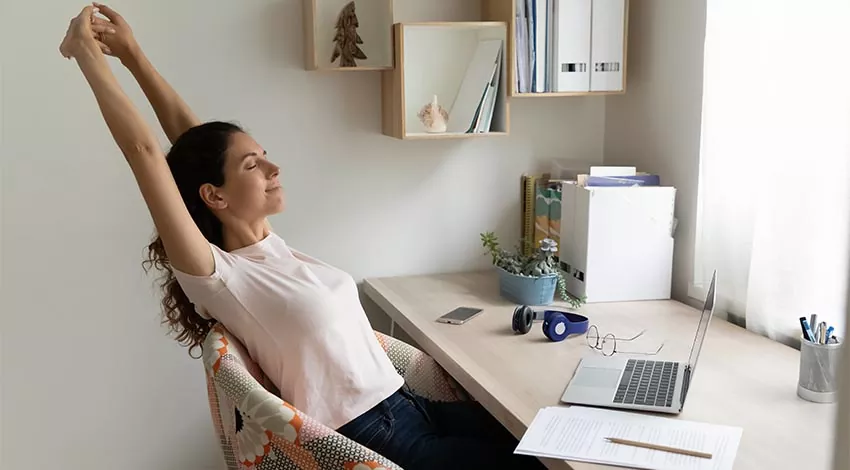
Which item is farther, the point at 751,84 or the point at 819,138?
the point at 751,84

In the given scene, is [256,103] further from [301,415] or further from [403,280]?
[301,415]

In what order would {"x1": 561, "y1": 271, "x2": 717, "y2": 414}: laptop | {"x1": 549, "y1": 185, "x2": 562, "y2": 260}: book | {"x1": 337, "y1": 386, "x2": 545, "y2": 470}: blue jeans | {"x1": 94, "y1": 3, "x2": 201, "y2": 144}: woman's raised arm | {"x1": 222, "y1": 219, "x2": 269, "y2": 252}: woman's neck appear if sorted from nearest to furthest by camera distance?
{"x1": 561, "y1": 271, "x2": 717, "y2": 414}: laptop → {"x1": 337, "y1": 386, "x2": 545, "y2": 470}: blue jeans → {"x1": 222, "y1": 219, "x2": 269, "y2": 252}: woman's neck → {"x1": 94, "y1": 3, "x2": 201, "y2": 144}: woman's raised arm → {"x1": 549, "y1": 185, "x2": 562, "y2": 260}: book

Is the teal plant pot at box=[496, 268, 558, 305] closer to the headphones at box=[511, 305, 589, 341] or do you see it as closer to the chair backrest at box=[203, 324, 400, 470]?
the headphones at box=[511, 305, 589, 341]

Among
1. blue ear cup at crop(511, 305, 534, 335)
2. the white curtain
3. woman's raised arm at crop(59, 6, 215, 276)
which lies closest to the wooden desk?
blue ear cup at crop(511, 305, 534, 335)

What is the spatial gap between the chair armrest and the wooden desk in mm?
37

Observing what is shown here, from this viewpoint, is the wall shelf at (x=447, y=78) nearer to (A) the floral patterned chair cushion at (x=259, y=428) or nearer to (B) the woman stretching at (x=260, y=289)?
(B) the woman stretching at (x=260, y=289)

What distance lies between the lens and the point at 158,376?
2398mm

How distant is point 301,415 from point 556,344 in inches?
27.6

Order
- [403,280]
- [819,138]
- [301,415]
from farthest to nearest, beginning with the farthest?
[403,280] → [819,138] → [301,415]

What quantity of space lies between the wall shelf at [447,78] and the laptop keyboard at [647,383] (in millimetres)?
894

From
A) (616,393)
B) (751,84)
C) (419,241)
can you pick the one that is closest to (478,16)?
(419,241)

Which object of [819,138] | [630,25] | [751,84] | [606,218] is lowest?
[606,218]

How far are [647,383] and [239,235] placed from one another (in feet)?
2.82

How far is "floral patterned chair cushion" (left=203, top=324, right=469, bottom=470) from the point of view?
1.31 metres
